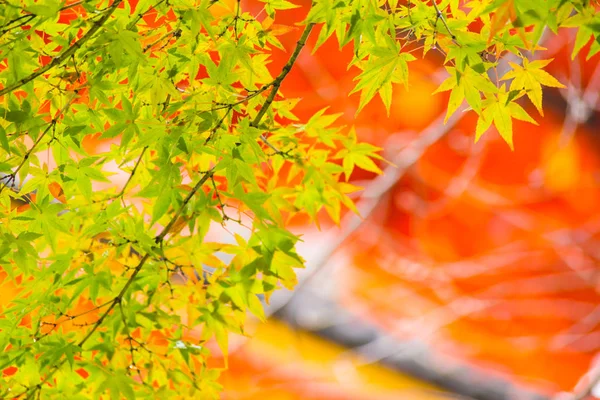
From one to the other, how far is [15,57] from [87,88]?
14cm

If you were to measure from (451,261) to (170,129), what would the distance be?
1879 mm

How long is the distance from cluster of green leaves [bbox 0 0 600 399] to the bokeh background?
1241 mm

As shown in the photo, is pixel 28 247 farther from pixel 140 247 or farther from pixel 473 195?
pixel 473 195

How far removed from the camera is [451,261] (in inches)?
103

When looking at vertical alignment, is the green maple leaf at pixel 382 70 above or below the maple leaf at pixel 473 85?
above

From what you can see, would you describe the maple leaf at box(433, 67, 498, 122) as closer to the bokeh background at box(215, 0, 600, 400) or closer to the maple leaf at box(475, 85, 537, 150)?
the maple leaf at box(475, 85, 537, 150)

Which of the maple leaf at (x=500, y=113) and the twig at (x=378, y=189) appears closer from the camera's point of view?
the maple leaf at (x=500, y=113)

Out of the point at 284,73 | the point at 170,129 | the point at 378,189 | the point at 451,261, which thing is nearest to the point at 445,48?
the point at 284,73

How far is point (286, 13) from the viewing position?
8.51ft

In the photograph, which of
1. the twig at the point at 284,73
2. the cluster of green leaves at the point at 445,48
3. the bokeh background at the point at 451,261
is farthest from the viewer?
the bokeh background at the point at 451,261

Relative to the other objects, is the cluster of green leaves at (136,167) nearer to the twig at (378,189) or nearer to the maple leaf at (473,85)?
the maple leaf at (473,85)

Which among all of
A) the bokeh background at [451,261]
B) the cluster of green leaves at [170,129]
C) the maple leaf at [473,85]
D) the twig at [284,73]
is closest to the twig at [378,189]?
the bokeh background at [451,261]

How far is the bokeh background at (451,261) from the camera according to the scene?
2596mm

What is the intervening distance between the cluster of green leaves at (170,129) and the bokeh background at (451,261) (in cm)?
124
